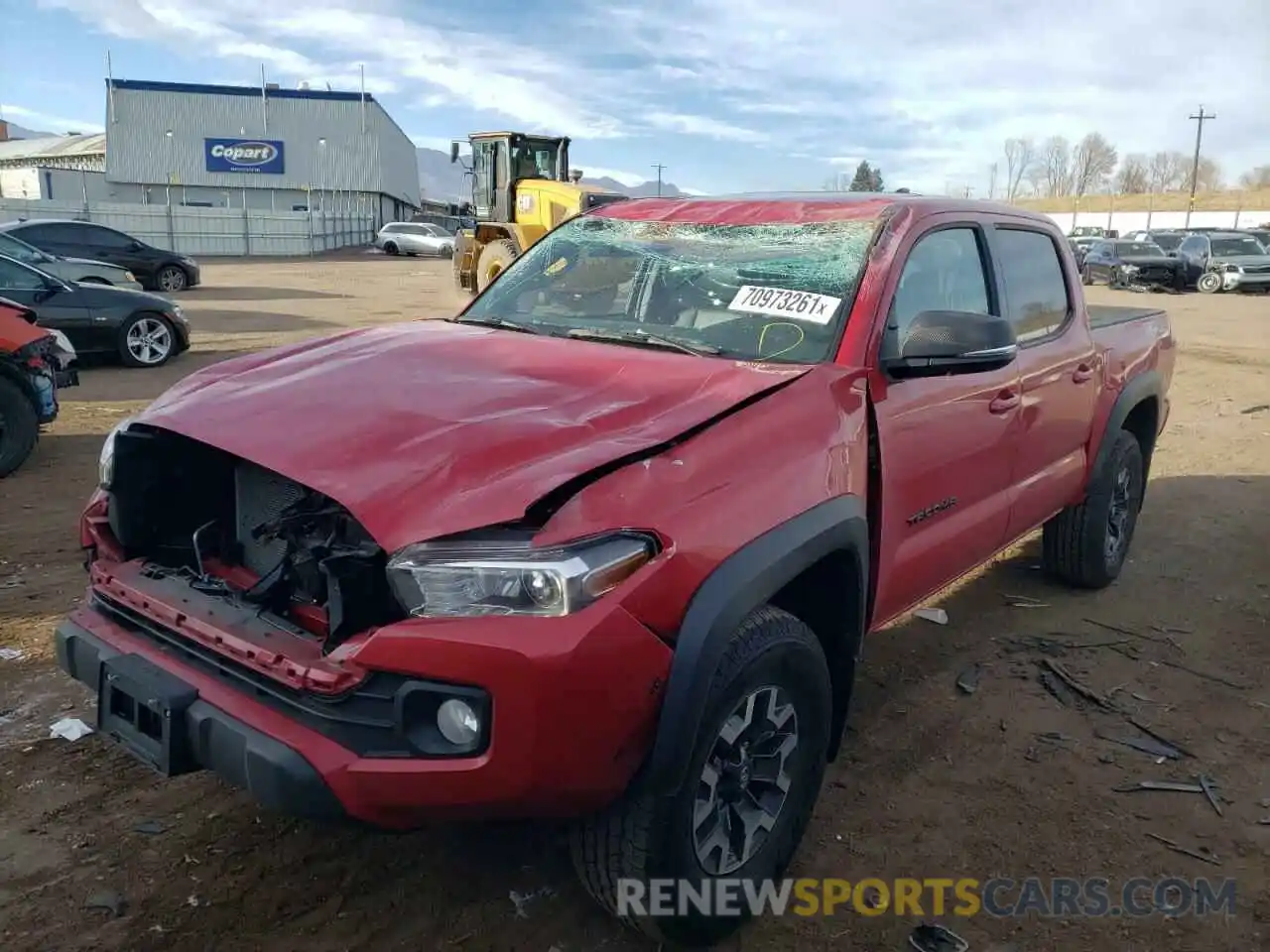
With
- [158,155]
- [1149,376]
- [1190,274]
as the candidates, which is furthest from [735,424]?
[158,155]

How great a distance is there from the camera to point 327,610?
2.28 metres

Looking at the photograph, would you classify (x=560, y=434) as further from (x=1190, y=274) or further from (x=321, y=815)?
(x=1190, y=274)

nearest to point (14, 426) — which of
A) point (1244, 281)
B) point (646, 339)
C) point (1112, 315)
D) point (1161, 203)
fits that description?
point (646, 339)

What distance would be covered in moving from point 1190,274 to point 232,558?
30531 mm

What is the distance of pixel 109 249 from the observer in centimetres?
1883

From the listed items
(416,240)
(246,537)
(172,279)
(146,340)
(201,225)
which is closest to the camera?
(246,537)

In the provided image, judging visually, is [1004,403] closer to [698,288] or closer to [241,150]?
[698,288]

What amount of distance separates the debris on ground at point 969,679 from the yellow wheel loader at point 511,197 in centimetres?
1367

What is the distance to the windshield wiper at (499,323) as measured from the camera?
3.56 m

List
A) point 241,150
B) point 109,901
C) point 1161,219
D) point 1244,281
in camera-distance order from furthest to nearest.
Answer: point 1161,219
point 241,150
point 1244,281
point 109,901

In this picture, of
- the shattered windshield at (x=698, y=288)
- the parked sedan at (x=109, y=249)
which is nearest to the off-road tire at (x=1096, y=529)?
the shattered windshield at (x=698, y=288)

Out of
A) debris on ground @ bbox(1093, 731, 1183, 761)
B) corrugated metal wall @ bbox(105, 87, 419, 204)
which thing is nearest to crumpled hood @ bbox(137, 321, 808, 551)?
debris on ground @ bbox(1093, 731, 1183, 761)

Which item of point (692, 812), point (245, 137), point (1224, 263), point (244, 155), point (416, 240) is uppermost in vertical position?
point (245, 137)

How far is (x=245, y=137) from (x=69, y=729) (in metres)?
56.0
